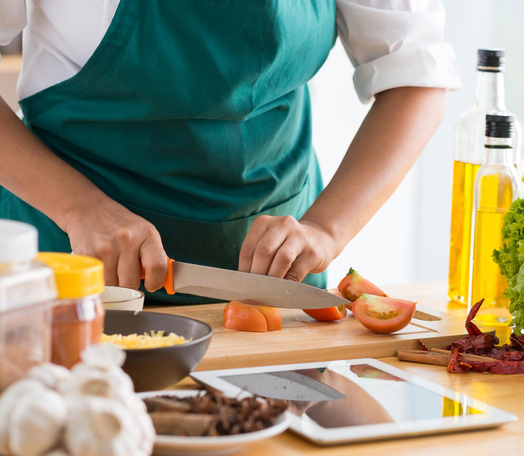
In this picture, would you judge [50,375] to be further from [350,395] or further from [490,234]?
[490,234]

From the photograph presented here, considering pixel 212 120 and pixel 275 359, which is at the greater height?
pixel 212 120

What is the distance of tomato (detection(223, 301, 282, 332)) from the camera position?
106 cm

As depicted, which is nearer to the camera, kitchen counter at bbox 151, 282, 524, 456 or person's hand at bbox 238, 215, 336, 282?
kitchen counter at bbox 151, 282, 524, 456

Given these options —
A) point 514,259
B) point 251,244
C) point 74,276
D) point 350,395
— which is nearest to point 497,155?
point 514,259

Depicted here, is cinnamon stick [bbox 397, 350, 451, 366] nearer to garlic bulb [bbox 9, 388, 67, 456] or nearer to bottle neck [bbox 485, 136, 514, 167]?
bottle neck [bbox 485, 136, 514, 167]

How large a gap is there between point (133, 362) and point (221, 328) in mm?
381

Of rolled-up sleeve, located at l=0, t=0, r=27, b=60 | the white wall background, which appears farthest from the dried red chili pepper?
the white wall background

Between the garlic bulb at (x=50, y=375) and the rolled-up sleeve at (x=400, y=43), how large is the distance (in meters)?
1.08

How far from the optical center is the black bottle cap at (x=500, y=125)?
1.08 metres

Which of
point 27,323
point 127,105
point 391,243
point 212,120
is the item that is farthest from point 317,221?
point 391,243

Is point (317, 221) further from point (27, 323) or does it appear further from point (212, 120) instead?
point (27, 323)

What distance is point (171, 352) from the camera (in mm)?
714

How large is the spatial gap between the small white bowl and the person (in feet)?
0.24

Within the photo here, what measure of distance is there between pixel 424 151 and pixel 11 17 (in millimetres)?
2181
